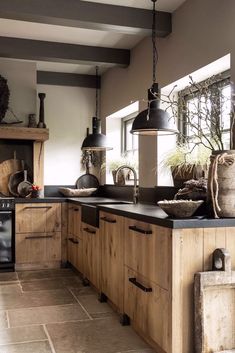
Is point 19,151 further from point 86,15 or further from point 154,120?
point 154,120

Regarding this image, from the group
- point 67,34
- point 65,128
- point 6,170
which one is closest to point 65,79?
point 65,128

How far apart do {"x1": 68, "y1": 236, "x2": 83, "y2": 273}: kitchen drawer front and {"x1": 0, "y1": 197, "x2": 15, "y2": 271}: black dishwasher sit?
26.4 inches

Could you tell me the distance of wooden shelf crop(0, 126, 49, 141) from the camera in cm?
505

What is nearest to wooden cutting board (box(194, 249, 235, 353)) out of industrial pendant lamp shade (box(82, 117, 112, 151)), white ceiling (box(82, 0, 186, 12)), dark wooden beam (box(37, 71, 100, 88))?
white ceiling (box(82, 0, 186, 12))

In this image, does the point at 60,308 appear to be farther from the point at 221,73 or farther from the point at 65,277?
the point at 221,73

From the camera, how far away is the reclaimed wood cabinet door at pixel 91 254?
359 centimetres

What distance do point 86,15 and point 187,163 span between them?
1.66 m

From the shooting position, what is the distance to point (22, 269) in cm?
474

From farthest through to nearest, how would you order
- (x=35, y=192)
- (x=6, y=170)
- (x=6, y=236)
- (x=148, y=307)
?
(x=6, y=170)
(x=35, y=192)
(x=6, y=236)
(x=148, y=307)

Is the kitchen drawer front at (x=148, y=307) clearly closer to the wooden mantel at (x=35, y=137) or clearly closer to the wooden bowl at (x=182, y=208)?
the wooden bowl at (x=182, y=208)

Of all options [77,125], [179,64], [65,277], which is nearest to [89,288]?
[65,277]

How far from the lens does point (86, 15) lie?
3695 mm

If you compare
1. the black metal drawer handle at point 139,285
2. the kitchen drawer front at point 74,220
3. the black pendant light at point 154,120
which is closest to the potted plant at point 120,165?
the kitchen drawer front at point 74,220

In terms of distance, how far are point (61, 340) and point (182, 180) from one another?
5.39ft
